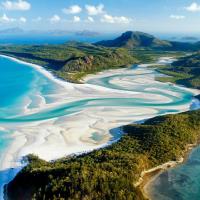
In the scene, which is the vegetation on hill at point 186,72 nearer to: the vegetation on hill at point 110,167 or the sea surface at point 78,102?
the sea surface at point 78,102

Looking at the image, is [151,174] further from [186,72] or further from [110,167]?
[186,72]

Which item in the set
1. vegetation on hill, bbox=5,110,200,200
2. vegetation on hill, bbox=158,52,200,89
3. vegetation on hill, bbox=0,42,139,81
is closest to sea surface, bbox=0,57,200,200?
vegetation on hill, bbox=5,110,200,200

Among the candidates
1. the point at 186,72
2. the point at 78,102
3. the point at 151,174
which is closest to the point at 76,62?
the point at 186,72

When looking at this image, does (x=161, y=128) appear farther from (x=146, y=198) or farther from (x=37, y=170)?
(x=37, y=170)

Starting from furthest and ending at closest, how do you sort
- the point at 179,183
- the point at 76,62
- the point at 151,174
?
the point at 76,62
the point at 151,174
the point at 179,183

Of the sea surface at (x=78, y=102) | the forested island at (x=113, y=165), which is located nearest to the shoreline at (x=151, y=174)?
the forested island at (x=113, y=165)

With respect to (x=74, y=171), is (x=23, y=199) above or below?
below

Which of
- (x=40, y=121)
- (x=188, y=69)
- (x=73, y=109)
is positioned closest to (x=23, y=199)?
(x=40, y=121)
